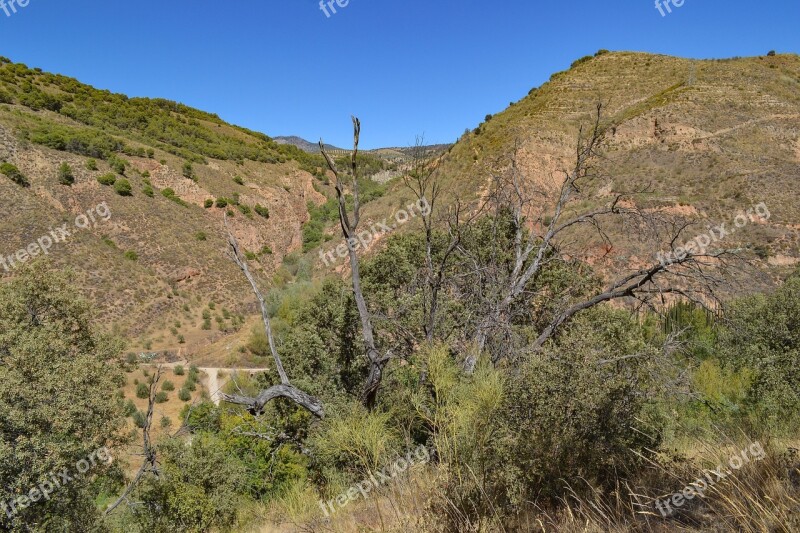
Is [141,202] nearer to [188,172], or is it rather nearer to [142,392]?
[188,172]

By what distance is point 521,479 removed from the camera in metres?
3.40

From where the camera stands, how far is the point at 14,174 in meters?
28.2

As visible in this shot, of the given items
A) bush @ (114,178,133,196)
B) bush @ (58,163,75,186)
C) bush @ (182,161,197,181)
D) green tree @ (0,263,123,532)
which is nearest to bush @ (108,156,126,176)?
bush @ (114,178,133,196)

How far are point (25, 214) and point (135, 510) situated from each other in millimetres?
28304

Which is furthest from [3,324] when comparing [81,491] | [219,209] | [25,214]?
[219,209]

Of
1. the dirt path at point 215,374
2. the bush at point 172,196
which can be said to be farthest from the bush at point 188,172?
the dirt path at point 215,374

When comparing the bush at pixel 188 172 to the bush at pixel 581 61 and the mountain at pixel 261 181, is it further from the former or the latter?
the bush at pixel 581 61

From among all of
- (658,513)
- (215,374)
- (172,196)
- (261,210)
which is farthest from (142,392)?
(261,210)

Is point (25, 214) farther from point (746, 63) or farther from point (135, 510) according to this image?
point (746, 63)

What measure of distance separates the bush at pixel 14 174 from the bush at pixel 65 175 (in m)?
2.09

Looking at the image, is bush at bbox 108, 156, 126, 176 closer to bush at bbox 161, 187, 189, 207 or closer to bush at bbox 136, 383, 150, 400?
bush at bbox 161, 187, 189, 207

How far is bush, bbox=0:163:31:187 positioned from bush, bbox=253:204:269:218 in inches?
713

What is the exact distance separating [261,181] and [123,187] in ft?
53.0

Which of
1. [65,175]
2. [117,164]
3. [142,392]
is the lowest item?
[142,392]
